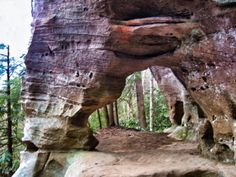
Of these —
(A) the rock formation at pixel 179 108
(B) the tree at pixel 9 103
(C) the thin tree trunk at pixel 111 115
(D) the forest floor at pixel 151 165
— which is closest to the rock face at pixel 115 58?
(D) the forest floor at pixel 151 165

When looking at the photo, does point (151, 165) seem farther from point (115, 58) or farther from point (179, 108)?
point (179, 108)

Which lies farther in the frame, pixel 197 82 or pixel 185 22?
pixel 197 82

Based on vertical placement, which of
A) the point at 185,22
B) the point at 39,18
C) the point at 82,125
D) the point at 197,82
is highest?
the point at 39,18

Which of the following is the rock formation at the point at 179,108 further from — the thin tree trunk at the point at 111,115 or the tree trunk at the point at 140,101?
the thin tree trunk at the point at 111,115

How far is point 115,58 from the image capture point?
762cm

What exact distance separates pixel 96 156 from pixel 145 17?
3493mm

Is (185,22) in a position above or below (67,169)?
above

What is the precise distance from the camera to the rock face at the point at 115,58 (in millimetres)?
6906

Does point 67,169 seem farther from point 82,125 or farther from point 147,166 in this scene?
point 147,166

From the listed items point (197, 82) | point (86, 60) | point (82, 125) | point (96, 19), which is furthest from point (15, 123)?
point (197, 82)

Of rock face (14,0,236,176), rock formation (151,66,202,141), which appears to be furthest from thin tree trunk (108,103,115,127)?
rock face (14,0,236,176)

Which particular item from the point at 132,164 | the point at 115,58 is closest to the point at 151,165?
the point at 132,164

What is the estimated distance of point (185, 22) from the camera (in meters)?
7.11

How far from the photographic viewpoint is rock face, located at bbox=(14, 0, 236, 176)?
6906 mm
